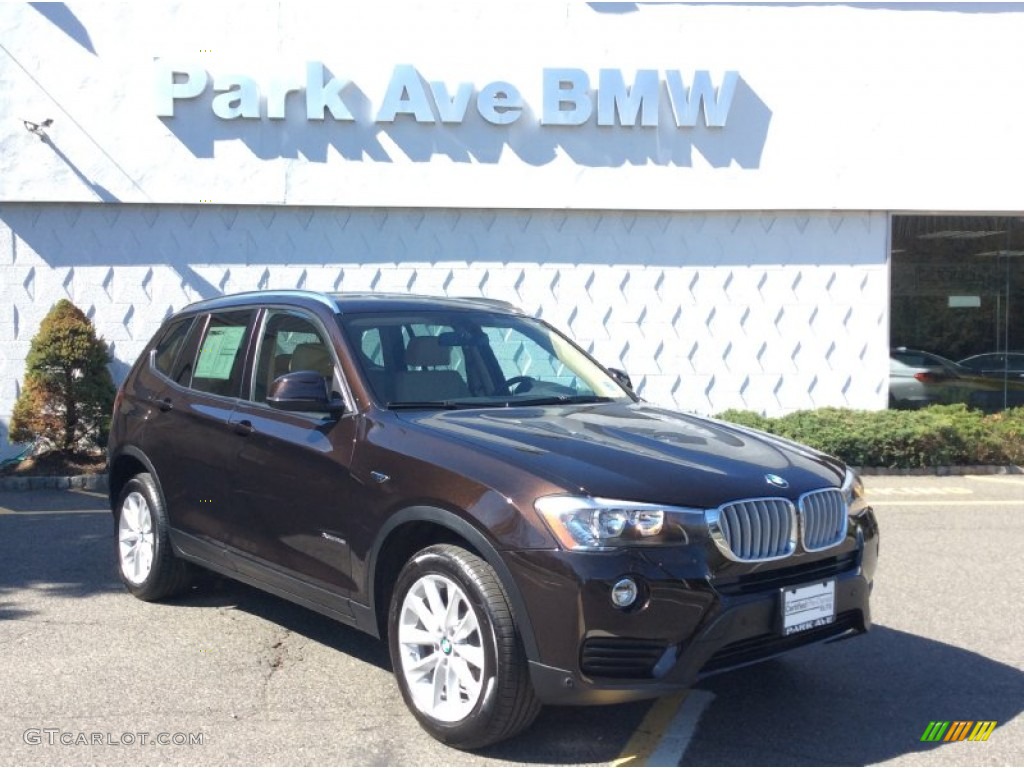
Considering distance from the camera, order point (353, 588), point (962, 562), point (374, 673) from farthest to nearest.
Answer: point (962, 562), point (374, 673), point (353, 588)

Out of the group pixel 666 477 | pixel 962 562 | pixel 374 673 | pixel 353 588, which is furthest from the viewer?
pixel 962 562

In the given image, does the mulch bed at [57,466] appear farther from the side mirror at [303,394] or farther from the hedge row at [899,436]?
the side mirror at [303,394]

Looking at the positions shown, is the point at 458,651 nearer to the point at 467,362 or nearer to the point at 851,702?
the point at 467,362

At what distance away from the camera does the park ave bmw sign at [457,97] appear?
1245 centimetres

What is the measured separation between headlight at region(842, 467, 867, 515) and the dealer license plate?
44 cm

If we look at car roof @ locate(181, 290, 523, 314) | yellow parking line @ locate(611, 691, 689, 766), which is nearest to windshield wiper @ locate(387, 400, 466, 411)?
car roof @ locate(181, 290, 523, 314)

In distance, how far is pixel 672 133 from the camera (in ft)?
42.3

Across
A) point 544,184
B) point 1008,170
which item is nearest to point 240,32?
point 544,184

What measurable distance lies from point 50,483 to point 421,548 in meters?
7.43

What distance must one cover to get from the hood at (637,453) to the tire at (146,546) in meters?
2.23

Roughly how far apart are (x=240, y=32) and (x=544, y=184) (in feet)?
12.5

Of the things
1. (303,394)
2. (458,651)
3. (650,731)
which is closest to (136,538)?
(303,394)

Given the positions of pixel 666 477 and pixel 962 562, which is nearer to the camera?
pixel 666 477

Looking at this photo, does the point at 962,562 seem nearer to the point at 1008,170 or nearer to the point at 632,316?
the point at 632,316
